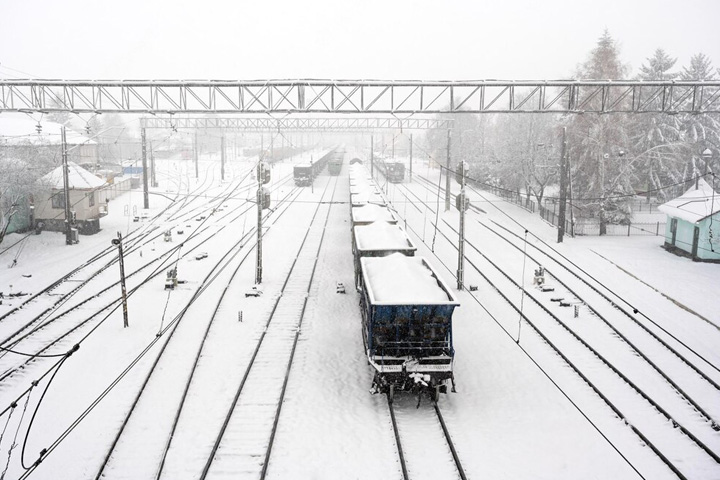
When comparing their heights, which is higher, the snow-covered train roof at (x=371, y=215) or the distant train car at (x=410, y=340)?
the snow-covered train roof at (x=371, y=215)

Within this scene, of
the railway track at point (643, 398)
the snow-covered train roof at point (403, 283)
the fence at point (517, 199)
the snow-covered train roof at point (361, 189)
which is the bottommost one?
the railway track at point (643, 398)

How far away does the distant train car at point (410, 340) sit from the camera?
44.9 feet

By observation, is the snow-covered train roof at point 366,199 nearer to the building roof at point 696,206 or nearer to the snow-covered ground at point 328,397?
the snow-covered ground at point 328,397

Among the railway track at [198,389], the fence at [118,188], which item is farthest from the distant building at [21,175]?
the railway track at [198,389]

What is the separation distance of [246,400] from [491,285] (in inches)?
534

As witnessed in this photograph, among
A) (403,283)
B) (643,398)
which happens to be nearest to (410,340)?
(403,283)

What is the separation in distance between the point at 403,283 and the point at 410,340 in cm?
175

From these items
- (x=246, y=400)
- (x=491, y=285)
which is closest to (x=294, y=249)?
(x=491, y=285)

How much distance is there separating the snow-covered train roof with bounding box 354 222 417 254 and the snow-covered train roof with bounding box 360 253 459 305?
2.70m

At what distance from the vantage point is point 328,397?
14.4 m

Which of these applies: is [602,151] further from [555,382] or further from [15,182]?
[15,182]

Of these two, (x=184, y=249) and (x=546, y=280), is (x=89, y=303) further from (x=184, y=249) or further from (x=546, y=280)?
(x=546, y=280)

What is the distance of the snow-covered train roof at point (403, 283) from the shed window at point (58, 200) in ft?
82.5

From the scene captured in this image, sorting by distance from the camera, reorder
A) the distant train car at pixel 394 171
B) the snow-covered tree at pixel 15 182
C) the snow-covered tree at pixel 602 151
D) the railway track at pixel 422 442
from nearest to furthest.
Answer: the railway track at pixel 422 442
the snow-covered tree at pixel 15 182
the snow-covered tree at pixel 602 151
the distant train car at pixel 394 171
